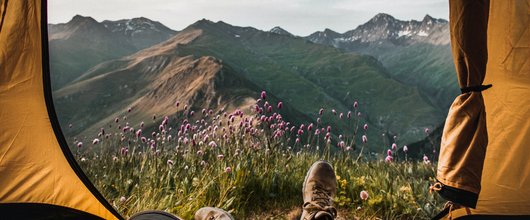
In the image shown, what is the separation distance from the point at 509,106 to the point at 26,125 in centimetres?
305

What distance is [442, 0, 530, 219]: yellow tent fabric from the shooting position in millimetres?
3072

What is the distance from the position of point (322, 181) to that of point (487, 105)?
1356mm

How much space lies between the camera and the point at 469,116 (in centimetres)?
277

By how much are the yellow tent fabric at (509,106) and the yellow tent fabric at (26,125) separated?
257 cm

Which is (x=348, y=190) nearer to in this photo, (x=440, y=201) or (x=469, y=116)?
(x=440, y=201)

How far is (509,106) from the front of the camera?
3100mm

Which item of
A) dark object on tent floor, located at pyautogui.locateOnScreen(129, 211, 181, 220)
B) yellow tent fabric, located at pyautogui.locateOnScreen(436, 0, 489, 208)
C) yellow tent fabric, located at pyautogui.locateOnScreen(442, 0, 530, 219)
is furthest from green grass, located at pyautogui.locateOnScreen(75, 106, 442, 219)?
yellow tent fabric, located at pyautogui.locateOnScreen(436, 0, 489, 208)

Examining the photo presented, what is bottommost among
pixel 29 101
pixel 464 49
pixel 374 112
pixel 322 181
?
pixel 374 112

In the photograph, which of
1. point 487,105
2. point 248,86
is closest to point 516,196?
point 487,105

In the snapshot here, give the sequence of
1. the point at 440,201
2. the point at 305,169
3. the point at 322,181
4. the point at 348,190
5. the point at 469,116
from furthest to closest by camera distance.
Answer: the point at 305,169 → the point at 348,190 → the point at 440,201 → the point at 322,181 → the point at 469,116

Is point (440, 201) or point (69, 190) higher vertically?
point (69, 190)

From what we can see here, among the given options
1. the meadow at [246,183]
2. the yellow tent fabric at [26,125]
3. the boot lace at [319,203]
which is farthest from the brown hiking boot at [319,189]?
the yellow tent fabric at [26,125]

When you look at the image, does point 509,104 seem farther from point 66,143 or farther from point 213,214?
point 66,143

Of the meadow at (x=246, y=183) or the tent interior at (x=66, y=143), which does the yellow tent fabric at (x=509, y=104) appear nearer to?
the tent interior at (x=66, y=143)
